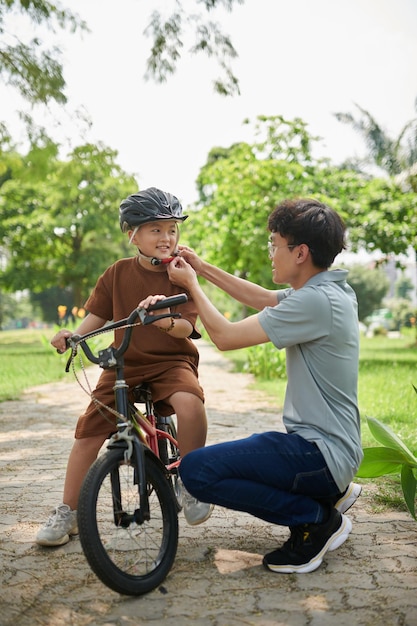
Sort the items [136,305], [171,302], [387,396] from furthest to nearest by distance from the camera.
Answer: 1. [387,396]
2. [136,305]
3. [171,302]

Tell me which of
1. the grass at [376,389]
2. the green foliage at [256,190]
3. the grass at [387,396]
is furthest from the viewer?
the green foliage at [256,190]

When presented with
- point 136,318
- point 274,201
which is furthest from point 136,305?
point 274,201

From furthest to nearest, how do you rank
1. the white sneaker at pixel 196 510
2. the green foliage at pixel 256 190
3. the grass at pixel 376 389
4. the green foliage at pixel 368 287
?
the green foliage at pixel 368 287
the green foliage at pixel 256 190
the grass at pixel 376 389
the white sneaker at pixel 196 510

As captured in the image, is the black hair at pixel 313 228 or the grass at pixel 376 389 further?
the grass at pixel 376 389

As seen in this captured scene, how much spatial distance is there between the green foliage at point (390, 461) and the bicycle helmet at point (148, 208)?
139 centimetres

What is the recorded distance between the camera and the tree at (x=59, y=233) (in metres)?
29.3

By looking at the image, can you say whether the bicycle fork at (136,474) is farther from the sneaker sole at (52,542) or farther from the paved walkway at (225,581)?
the sneaker sole at (52,542)

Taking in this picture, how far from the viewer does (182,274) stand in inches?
128

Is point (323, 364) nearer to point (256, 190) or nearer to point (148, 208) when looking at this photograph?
point (148, 208)

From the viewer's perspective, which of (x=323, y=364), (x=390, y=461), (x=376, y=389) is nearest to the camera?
(x=323, y=364)

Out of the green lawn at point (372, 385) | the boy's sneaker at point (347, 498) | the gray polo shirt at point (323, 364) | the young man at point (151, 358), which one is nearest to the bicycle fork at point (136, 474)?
the young man at point (151, 358)

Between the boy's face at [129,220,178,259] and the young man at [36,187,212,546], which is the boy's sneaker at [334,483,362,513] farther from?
the boy's face at [129,220,178,259]

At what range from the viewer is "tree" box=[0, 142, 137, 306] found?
2933 cm

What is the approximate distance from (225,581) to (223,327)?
3.31 ft
